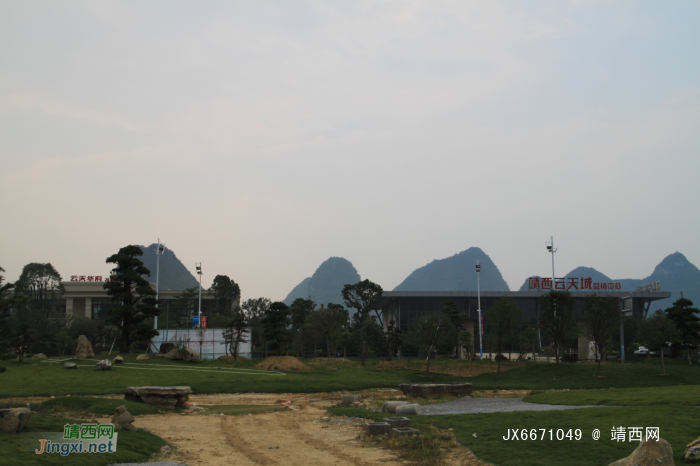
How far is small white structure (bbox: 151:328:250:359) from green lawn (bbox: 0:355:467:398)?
42.0ft

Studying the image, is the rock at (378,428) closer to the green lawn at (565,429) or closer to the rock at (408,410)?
the green lawn at (565,429)

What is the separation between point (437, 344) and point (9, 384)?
2851 centimetres

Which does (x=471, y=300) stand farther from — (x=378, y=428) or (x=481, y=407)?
(x=378, y=428)

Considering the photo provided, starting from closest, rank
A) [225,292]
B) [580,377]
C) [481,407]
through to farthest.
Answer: [481,407] < [580,377] < [225,292]

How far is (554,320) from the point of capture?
43.8 metres

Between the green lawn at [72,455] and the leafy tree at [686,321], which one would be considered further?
the leafy tree at [686,321]

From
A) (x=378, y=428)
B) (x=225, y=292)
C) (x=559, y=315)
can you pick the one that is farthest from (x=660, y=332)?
(x=225, y=292)

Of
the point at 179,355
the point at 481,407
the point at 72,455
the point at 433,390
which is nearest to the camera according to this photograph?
the point at 72,455

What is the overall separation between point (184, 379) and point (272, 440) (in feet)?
60.6

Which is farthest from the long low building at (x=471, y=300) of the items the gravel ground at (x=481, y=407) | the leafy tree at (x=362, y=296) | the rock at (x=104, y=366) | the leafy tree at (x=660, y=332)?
the gravel ground at (x=481, y=407)

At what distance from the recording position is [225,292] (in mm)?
101062

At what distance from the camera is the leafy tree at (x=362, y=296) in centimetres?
9300

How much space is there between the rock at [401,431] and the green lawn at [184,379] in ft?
50.3

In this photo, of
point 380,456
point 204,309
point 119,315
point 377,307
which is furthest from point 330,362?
point 204,309
